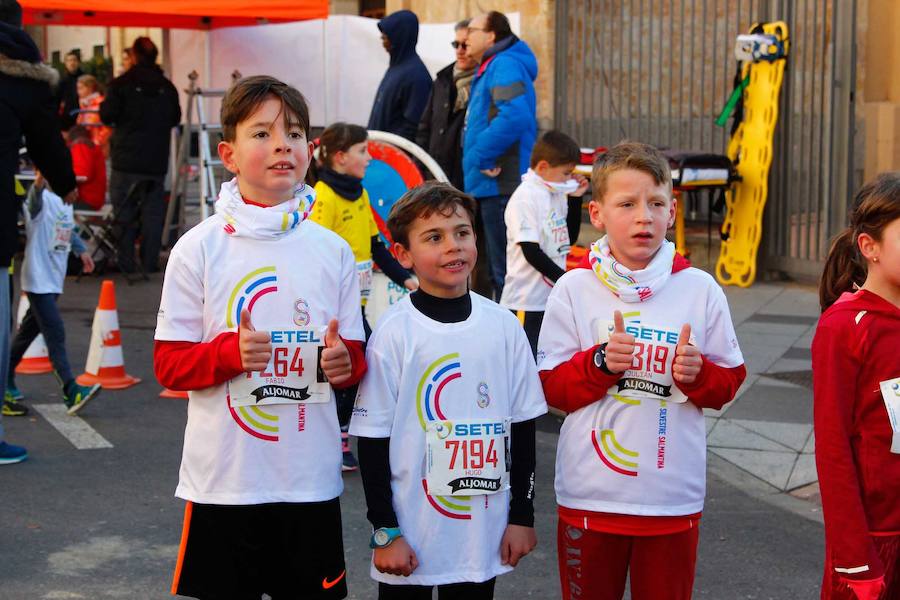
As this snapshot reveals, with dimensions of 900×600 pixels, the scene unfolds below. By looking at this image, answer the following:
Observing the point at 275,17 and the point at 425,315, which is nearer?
the point at 425,315

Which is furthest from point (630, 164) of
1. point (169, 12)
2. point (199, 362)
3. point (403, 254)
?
point (169, 12)

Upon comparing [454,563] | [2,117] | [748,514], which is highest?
[2,117]

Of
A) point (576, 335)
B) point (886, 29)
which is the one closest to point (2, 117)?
point (576, 335)

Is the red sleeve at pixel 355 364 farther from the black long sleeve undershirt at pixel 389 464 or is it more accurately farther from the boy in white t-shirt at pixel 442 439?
the black long sleeve undershirt at pixel 389 464

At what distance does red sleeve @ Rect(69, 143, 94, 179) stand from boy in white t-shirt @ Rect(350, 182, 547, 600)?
10855 millimetres

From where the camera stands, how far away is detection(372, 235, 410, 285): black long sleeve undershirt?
6379mm

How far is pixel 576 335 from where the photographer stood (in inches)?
136

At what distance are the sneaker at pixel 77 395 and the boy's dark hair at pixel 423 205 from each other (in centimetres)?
435

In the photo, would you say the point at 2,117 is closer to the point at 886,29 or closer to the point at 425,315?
the point at 425,315

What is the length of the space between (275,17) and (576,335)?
36.0ft

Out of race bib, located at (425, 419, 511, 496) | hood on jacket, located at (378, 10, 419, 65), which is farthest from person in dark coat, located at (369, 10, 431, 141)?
race bib, located at (425, 419, 511, 496)

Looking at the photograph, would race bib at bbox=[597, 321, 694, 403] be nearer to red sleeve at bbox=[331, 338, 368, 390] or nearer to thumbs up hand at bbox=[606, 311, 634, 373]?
thumbs up hand at bbox=[606, 311, 634, 373]

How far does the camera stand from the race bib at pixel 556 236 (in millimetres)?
7152

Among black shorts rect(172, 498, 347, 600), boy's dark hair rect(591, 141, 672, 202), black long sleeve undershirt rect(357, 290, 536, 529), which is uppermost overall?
boy's dark hair rect(591, 141, 672, 202)
